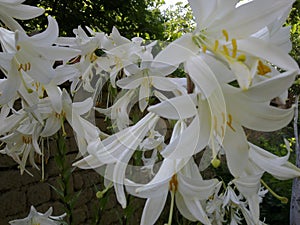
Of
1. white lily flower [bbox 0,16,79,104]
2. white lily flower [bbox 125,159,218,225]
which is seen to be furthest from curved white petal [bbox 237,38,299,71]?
white lily flower [bbox 0,16,79,104]

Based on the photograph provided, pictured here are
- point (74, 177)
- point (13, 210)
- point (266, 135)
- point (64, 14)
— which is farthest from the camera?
point (266, 135)

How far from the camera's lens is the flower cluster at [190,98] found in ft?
1.10

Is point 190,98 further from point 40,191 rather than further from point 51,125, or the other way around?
point 40,191

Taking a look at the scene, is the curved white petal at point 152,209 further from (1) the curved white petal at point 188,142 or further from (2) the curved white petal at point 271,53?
(2) the curved white petal at point 271,53

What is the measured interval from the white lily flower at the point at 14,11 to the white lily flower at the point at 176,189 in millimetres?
255

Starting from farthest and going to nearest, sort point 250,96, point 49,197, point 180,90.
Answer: point 49,197
point 180,90
point 250,96

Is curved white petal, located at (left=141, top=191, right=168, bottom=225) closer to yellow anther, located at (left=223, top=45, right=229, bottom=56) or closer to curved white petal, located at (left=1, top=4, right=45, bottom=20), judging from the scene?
yellow anther, located at (left=223, top=45, right=229, bottom=56)

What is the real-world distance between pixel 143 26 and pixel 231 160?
278 cm

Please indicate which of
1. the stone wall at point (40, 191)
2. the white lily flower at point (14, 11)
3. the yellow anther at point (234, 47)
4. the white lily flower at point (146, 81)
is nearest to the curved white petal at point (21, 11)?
the white lily flower at point (14, 11)

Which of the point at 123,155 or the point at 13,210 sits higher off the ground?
the point at 123,155

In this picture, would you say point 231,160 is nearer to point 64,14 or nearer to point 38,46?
point 38,46

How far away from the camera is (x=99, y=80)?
73 centimetres

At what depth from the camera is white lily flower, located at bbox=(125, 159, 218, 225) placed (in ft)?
1.32

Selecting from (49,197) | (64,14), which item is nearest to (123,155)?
(49,197)
